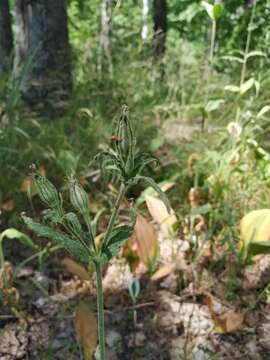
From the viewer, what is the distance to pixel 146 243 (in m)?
1.47

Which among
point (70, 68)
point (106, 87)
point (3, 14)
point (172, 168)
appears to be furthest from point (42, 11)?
point (3, 14)

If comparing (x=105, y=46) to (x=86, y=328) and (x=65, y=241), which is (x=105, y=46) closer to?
(x=86, y=328)

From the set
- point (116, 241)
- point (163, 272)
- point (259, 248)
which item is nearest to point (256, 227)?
point (259, 248)

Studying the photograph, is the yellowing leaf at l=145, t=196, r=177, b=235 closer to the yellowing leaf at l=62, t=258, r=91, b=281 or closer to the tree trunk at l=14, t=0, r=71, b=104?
the yellowing leaf at l=62, t=258, r=91, b=281

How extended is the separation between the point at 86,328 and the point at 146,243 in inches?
12.8

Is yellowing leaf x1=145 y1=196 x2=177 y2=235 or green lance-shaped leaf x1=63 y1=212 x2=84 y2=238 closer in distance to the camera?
green lance-shaped leaf x1=63 y1=212 x2=84 y2=238

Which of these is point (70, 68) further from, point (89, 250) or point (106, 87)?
point (89, 250)

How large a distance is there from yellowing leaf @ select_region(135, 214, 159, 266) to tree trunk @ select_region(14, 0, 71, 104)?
123cm

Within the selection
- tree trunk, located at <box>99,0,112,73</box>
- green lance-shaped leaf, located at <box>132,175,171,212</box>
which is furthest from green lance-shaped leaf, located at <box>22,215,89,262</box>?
tree trunk, located at <box>99,0,112,73</box>

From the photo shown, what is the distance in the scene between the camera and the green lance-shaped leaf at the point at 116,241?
85 cm

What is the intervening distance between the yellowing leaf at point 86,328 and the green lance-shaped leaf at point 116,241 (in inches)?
19.0

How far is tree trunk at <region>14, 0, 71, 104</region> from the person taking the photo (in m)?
2.50

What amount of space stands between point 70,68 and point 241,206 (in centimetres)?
140

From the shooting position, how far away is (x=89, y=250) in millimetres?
854
